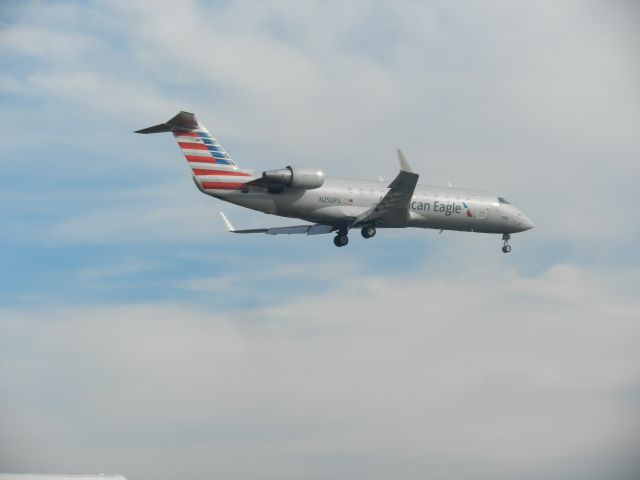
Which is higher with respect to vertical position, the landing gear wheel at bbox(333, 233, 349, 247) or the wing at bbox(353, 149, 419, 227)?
the wing at bbox(353, 149, 419, 227)

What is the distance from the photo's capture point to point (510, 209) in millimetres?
62031

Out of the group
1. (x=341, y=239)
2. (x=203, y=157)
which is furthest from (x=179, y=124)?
Answer: (x=341, y=239)

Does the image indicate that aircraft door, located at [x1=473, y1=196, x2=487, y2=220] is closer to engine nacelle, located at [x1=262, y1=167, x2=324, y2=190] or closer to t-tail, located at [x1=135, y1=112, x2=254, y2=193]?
engine nacelle, located at [x1=262, y1=167, x2=324, y2=190]

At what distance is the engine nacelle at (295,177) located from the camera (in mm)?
52656

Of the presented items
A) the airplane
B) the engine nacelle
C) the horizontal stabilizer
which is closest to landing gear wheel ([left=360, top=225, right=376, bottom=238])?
the airplane

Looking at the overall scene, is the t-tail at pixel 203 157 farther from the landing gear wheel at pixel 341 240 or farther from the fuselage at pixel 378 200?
the landing gear wheel at pixel 341 240

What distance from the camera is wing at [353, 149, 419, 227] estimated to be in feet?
175

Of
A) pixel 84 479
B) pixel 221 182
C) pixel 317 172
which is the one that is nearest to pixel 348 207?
pixel 317 172

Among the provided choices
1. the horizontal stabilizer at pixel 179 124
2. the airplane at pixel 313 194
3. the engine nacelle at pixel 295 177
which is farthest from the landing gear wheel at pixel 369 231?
the horizontal stabilizer at pixel 179 124

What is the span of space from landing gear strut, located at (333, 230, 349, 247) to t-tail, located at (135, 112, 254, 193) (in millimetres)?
6580

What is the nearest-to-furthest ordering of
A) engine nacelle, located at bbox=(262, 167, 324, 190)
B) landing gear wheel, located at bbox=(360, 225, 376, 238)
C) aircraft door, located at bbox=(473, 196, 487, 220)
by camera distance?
engine nacelle, located at bbox=(262, 167, 324, 190) < landing gear wheel, located at bbox=(360, 225, 376, 238) < aircraft door, located at bbox=(473, 196, 487, 220)

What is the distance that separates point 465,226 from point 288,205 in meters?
12.3

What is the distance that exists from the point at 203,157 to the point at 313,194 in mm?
6203

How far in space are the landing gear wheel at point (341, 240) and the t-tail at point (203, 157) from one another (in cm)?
664
